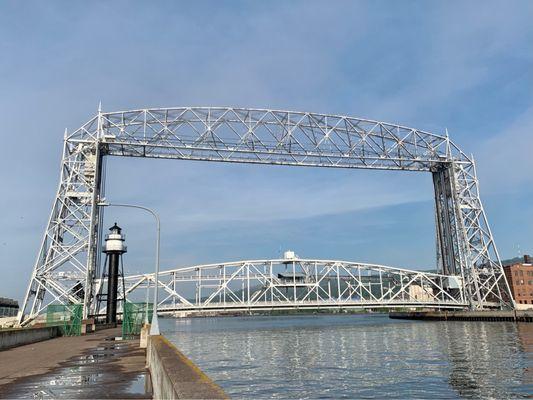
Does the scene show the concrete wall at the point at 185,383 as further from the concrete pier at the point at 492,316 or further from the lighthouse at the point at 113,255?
the concrete pier at the point at 492,316

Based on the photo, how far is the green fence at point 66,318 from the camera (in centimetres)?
3762

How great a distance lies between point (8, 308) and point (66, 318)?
2074 inches

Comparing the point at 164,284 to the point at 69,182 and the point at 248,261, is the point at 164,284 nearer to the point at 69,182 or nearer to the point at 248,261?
the point at 248,261

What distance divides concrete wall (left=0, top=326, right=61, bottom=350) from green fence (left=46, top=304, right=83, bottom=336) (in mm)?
1864

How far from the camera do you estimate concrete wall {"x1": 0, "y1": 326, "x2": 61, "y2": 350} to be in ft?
81.5

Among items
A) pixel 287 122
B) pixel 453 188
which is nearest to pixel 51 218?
pixel 287 122

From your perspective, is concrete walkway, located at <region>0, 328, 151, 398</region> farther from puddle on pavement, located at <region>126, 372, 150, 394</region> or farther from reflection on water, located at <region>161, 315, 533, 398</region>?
reflection on water, located at <region>161, 315, 533, 398</region>

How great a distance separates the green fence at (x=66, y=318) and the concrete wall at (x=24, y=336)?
1864mm

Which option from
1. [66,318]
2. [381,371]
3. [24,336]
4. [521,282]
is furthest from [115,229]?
[521,282]

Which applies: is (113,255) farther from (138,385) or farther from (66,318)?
(138,385)

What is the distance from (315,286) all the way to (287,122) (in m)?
36.9

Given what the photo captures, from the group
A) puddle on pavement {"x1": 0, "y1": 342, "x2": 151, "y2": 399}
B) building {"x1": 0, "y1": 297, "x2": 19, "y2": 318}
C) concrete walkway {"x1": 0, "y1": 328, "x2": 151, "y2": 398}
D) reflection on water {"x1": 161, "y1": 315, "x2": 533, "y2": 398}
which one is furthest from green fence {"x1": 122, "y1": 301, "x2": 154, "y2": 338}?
building {"x1": 0, "y1": 297, "x2": 19, "y2": 318}

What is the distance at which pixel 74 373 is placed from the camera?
52.3 ft

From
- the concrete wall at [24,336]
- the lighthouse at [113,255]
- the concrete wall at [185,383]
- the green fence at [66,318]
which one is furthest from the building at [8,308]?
the concrete wall at [185,383]
